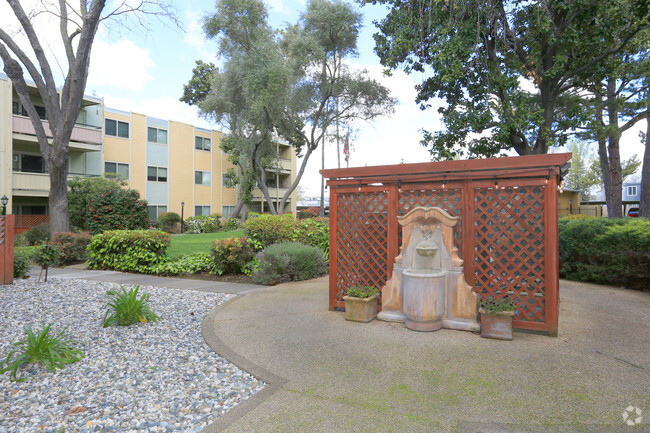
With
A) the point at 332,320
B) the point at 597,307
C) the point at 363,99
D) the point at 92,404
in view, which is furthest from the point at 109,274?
the point at 363,99

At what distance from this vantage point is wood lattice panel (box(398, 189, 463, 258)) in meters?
5.26

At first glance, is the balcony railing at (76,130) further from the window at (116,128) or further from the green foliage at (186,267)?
the green foliage at (186,267)

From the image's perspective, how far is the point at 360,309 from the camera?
5426 mm

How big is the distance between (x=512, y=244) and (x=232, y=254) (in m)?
6.58

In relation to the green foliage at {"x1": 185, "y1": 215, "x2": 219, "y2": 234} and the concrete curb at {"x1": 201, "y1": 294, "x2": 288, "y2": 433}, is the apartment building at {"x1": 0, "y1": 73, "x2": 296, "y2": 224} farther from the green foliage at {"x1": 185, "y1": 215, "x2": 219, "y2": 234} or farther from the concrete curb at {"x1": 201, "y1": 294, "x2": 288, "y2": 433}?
the concrete curb at {"x1": 201, "y1": 294, "x2": 288, "y2": 433}

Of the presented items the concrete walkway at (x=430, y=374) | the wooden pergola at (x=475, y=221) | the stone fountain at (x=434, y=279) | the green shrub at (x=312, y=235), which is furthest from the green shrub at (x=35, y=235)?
the stone fountain at (x=434, y=279)

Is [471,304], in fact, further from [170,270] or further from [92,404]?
[170,270]

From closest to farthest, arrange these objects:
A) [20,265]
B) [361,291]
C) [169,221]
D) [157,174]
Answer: [361,291], [20,265], [169,221], [157,174]

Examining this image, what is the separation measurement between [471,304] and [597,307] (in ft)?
9.83

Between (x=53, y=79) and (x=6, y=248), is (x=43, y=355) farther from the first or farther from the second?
(x=53, y=79)

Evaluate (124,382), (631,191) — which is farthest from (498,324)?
(631,191)

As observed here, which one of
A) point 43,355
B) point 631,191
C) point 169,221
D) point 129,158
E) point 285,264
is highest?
point 129,158

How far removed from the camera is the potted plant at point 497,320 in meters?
4.60

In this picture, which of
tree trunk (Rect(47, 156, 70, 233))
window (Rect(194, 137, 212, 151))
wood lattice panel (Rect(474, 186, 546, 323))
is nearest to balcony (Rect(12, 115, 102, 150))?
window (Rect(194, 137, 212, 151))
